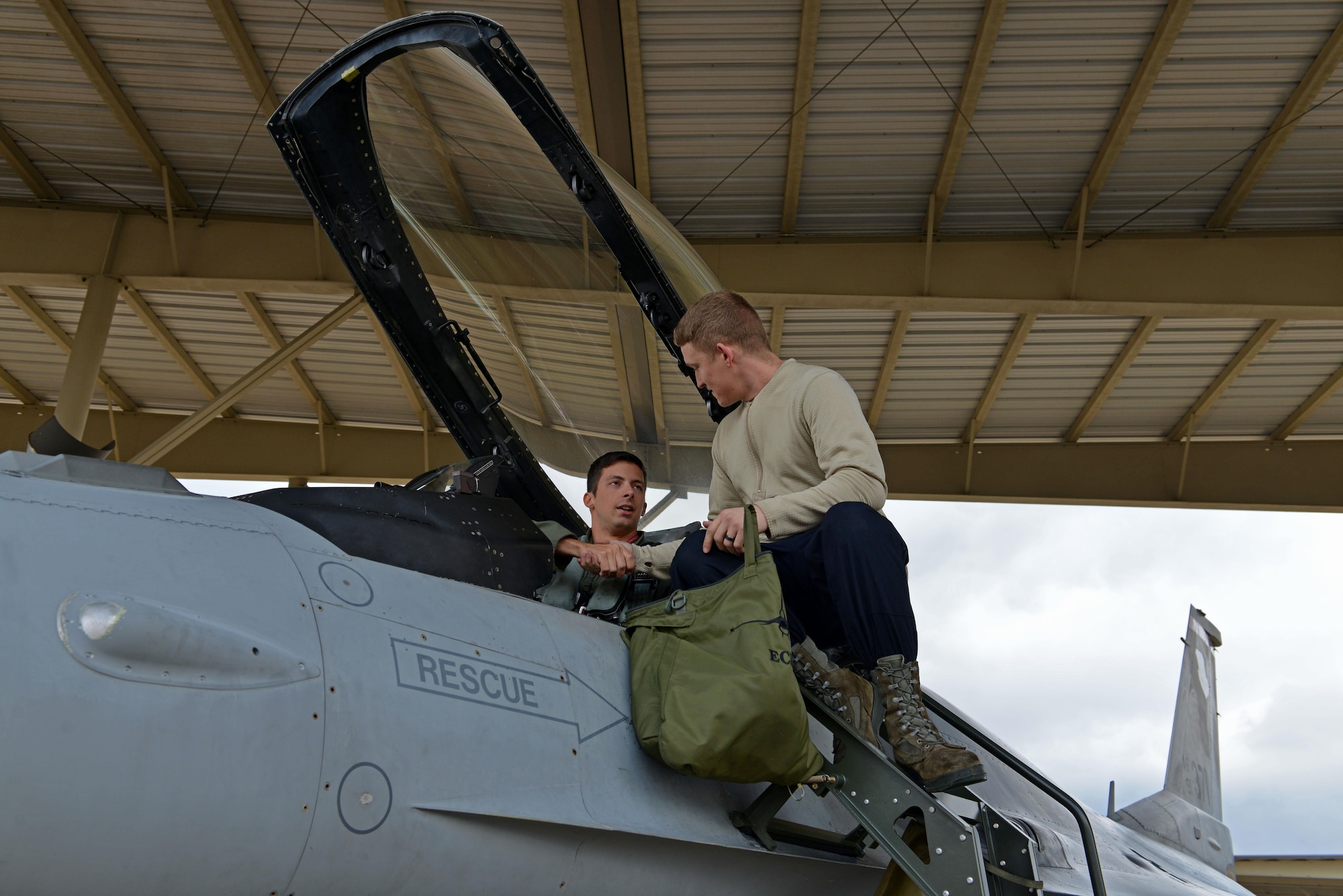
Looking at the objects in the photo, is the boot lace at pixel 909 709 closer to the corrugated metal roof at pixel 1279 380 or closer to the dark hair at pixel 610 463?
the dark hair at pixel 610 463

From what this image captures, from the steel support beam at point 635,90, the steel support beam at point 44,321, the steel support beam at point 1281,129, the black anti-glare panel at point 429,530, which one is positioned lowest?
the black anti-glare panel at point 429,530

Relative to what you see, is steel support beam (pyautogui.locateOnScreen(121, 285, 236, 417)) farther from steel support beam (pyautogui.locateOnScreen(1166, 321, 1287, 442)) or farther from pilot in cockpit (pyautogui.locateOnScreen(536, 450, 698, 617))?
steel support beam (pyautogui.locateOnScreen(1166, 321, 1287, 442))

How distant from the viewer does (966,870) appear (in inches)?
89.6

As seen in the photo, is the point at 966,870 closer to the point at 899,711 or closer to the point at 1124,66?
the point at 899,711

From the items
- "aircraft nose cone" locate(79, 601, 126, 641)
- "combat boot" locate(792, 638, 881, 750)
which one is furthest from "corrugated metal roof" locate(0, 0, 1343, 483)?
"aircraft nose cone" locate(79, 601, 126, 641)

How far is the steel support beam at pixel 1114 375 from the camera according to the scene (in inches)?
544

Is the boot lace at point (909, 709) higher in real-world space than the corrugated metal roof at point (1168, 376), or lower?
lower

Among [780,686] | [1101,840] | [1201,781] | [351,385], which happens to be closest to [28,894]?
[780,686]

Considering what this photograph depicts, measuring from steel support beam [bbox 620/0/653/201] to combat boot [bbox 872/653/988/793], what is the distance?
665 centimetres

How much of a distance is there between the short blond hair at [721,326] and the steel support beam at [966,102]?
7.68m

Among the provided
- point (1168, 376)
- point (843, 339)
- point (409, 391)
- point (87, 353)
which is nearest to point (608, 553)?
point (87, 353)

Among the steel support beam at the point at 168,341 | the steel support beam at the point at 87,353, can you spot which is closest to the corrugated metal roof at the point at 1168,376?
the steel support beam at the point at 87,353

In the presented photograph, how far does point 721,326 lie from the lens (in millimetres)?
3057

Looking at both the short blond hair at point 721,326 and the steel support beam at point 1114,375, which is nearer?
the short blond hair at point 721,326
